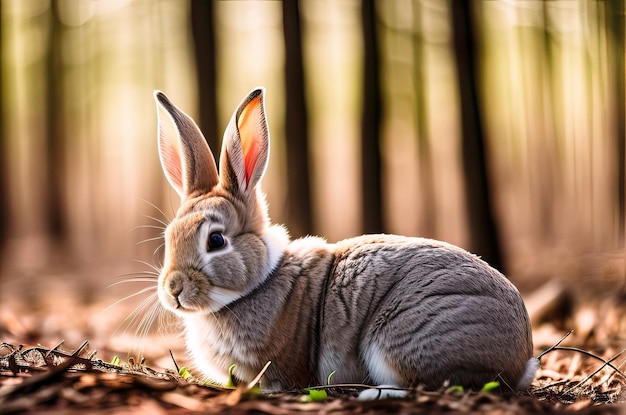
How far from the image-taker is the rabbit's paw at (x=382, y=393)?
3.47 m

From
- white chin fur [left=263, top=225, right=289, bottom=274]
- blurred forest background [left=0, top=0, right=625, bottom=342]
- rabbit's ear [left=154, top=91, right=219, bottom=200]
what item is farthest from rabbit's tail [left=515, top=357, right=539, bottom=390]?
blurred forest background [left=0, top=0, right=625, bottom=342]

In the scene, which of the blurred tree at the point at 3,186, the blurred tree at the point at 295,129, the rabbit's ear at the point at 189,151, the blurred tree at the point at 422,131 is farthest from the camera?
the blurred tree at the point at 3,186

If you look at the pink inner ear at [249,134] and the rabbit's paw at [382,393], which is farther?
the pink inner ear at [249,134]

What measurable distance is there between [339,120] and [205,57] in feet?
10.6

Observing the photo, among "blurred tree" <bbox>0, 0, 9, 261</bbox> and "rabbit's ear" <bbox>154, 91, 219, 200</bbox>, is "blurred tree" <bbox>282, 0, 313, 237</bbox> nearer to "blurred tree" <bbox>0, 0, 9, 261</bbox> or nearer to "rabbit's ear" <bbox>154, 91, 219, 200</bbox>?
"rabbit's ear" <bbox>154, 91, 219, 200</bbox>

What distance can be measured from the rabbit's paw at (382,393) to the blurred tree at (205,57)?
6.42m

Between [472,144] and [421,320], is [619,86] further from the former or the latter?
[421,320]

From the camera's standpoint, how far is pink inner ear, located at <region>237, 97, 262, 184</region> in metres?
4.30

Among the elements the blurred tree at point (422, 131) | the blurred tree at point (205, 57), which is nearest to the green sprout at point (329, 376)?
the blurred tree at point (205, 57)

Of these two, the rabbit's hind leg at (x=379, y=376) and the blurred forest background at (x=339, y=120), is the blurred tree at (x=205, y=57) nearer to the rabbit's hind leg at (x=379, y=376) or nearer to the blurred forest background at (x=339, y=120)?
the blurred forest background at (x=339, y=120)

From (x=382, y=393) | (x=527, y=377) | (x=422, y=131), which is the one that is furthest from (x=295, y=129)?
(x=382, y=393)

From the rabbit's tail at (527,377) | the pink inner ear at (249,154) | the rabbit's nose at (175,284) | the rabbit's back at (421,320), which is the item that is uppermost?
the pink inner ear at (249,154)

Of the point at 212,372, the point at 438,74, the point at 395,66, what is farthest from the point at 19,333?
the point at 438,74

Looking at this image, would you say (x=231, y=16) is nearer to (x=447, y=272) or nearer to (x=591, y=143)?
(x=591, y=143)
